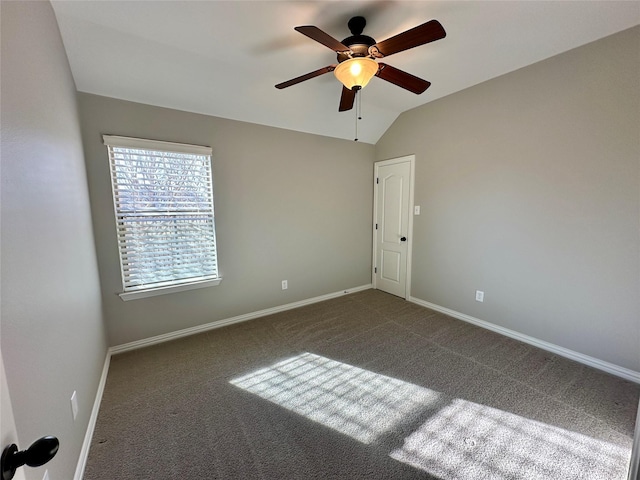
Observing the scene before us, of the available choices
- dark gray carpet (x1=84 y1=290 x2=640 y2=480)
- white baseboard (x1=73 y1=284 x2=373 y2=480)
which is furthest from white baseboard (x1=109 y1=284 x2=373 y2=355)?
dark gray carpet (x1=84 y1=290 x2=640 y2=480)

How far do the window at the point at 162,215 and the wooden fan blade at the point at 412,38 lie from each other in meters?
1.97

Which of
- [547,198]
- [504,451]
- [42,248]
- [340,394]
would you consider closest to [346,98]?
[547,198]

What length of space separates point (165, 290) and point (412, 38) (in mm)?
3002

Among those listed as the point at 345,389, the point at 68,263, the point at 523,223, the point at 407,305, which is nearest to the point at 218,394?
the point at 345,389

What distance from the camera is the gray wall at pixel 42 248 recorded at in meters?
0.93

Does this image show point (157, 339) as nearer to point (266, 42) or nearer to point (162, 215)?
point (162, 215)

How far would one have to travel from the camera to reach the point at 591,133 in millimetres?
2215

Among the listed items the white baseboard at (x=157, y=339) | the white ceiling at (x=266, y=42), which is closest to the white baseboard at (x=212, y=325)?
the white baseboard at (x=157, y=339)

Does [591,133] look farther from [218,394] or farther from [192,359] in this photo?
[192,359]

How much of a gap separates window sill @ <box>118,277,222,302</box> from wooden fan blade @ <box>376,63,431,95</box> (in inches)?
102

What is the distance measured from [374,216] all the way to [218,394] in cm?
328

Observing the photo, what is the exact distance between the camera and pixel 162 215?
269 cm

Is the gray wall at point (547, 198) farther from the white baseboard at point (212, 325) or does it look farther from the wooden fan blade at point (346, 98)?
the white baseboard at point (212, 325)

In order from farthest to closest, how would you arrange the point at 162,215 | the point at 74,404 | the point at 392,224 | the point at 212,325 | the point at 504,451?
the point at 392,224 → the point at 212,325 → the point at 162,215 → the point at 504,451 → the point at 74,404
